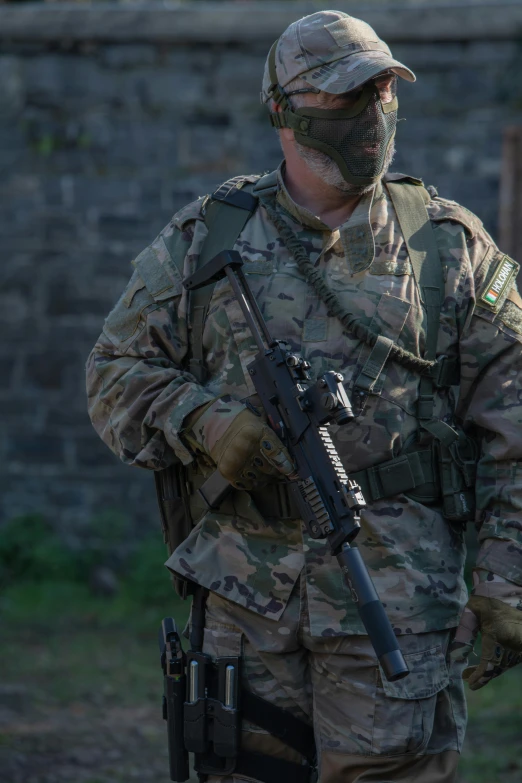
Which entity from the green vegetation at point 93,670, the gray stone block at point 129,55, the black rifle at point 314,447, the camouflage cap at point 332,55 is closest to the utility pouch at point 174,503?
the black rifle at point 314,447

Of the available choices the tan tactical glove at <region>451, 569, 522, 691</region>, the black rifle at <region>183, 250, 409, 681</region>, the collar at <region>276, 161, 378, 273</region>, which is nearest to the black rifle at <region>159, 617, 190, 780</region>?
the black rifle at <region>183, 250, 409, 681</region>

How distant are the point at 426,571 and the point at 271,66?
4.59ft

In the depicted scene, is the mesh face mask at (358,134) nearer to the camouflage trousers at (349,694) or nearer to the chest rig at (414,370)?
the chest rig at (414,370)

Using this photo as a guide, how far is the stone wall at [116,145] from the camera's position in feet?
23.3

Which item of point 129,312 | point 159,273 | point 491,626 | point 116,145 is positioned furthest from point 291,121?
point 116,145

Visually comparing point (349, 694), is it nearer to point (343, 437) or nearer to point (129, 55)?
point (343, 437)

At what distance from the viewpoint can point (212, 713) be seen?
10.1 feet

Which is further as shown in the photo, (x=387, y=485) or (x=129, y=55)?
(x=129, y=55)

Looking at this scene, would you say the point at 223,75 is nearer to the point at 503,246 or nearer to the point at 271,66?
the point at 503,246

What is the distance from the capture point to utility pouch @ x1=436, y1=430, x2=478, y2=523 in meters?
3.11

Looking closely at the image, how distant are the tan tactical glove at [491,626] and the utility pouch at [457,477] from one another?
164 mm

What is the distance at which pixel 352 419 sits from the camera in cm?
284

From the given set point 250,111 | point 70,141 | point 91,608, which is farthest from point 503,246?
point 91,608

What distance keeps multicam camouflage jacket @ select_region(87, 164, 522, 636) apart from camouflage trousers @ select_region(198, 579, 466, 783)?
62 mm
